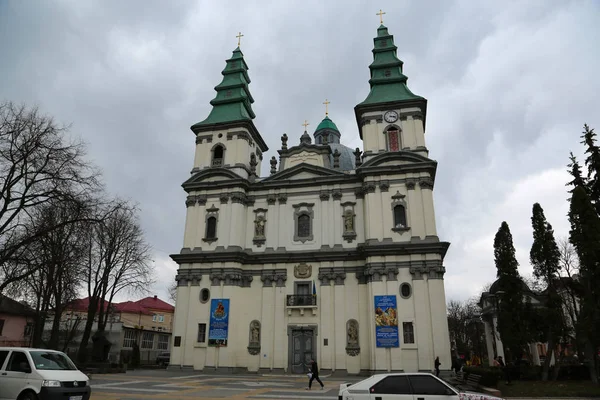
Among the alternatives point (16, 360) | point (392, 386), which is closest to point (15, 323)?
point (16, 360)

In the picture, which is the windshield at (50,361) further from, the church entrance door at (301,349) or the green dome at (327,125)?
the green dome at (327,125)

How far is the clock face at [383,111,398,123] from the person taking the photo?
3104cm

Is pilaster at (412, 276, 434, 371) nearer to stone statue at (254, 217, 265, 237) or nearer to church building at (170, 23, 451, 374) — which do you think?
church building at (170, 23, 451, 374)

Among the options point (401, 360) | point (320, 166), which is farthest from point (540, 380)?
point (320, 166)

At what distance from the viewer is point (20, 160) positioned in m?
15.8

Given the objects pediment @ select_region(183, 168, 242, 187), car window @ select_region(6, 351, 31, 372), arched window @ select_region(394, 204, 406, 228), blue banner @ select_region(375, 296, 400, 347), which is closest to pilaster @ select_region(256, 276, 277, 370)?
blue banner @ select_region(375, 296, 400, 347)

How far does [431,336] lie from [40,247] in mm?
20718

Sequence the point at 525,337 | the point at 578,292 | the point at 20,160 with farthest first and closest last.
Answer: the point at 525,337 < the point at 578,292 < the point at 20,160

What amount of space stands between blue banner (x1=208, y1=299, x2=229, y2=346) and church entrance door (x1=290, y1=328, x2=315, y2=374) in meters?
4.39

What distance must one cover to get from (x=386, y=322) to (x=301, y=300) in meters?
5.84

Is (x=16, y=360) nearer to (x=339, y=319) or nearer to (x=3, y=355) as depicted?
(x=3, y=355)

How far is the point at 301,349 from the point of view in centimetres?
2748

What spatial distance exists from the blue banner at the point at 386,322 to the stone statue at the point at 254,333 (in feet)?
25.9

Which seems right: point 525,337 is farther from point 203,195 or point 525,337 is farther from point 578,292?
point 203,195
